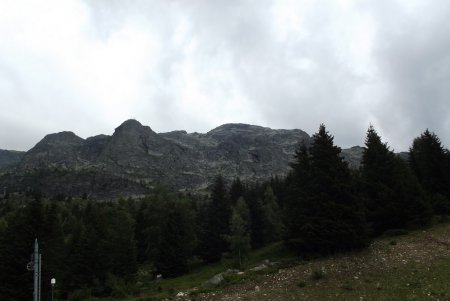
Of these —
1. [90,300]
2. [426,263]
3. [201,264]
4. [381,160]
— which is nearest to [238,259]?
[201,264]

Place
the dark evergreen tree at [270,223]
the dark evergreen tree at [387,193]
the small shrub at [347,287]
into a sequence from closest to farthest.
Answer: the small shrub at [347,287] → the dark evergreen tree at [387,193] → the dark evergreen tree at [270,223]

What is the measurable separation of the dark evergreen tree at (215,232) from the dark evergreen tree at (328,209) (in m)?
29.1

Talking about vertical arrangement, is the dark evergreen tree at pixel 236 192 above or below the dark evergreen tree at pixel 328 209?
above

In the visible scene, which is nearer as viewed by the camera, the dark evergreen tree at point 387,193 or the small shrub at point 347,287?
the small shrub at point 347,287

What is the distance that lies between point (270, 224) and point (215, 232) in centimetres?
1198

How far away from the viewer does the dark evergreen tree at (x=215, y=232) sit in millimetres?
73688

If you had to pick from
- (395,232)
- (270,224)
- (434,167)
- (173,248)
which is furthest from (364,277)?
(270,224)

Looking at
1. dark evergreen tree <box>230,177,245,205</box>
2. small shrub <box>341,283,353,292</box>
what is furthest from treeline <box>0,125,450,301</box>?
dark evergreen tree <box>230,177,245,205</box>

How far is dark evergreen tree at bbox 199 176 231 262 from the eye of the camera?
73.7 metres

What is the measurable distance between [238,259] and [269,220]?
16.0m

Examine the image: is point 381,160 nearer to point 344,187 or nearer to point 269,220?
point 344,187

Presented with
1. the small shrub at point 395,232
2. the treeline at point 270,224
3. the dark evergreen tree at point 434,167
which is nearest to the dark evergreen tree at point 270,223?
the treeline at point 270,224

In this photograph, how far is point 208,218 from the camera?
7606 cm

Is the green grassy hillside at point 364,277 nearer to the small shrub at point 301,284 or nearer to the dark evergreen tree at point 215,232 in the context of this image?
the small shrub at point 301,284
